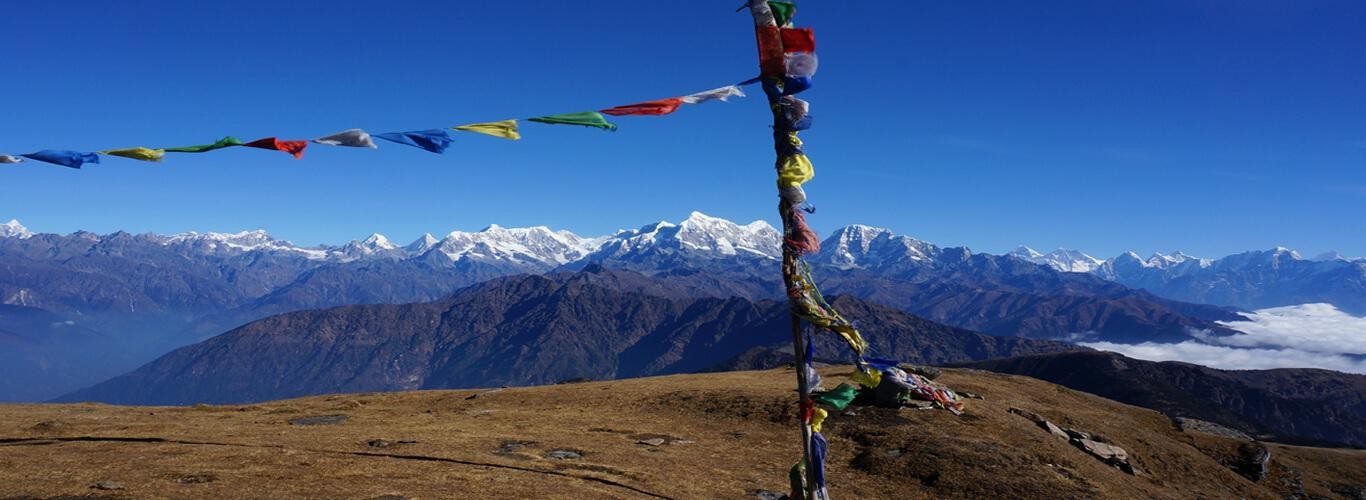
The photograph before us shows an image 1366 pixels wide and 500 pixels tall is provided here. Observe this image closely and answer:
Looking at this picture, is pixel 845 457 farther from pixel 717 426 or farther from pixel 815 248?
pixel 815 248

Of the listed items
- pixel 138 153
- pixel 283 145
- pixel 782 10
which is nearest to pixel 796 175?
pixel 782 10

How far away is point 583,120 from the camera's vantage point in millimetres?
18672

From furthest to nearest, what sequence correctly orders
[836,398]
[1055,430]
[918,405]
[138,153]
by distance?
[918,405] → [1055,430] → [138,153] → [836,398]

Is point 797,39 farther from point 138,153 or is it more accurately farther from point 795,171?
point 138,153

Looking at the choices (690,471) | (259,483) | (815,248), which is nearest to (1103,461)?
(690,471)

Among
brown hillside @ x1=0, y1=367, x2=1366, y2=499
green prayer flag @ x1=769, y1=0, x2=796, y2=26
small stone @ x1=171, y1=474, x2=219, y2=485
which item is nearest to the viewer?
green prayer flag @ x1=769, y1=0, x2=796, y2=26

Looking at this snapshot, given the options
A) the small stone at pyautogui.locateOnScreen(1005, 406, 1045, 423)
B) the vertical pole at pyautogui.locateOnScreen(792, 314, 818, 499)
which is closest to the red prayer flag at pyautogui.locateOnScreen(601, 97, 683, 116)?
the vertical pole at pyautogui.locateOnScreen(792, 314, 818, 499)

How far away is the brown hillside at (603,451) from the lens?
77.3 ft

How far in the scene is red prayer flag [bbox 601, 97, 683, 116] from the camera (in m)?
18.4

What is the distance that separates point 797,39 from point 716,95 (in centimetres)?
254

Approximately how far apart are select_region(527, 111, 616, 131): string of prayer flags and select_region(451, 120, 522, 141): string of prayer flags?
2.28 ft

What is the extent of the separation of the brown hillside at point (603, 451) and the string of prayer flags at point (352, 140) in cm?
1018

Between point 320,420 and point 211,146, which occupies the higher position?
point 211,146

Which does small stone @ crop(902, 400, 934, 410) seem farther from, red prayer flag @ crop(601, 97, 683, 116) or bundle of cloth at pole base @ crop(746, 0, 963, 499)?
red prayer flag @ crop(601, 97, 683, 116)
